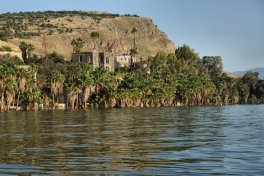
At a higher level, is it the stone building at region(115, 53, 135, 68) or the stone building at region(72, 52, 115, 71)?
the stone building at region(115, 53, 135, 68)

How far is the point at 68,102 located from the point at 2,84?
21186mm

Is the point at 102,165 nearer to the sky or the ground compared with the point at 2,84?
nearer to the ground

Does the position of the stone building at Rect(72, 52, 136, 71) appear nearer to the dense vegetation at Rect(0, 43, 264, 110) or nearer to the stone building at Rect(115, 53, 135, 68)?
the stone building at Rect(115, 53, 135, 68)

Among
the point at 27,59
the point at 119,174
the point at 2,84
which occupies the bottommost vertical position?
the point at 119,174

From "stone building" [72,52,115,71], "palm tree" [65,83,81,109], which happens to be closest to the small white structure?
"stone building" [72,52,115,71]

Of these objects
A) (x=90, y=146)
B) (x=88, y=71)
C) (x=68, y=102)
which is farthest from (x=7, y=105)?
(x=90, y=146)

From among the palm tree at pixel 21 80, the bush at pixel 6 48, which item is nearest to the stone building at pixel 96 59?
the bush at pixel 6 48

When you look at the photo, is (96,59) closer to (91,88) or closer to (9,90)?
(91,88)

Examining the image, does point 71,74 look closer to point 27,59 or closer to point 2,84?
point 2,84

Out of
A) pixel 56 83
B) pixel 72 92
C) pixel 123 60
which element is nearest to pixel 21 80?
pixel 56 83

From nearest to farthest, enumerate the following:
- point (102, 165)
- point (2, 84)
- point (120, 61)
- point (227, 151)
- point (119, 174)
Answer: point (119, 174), point (102, 165), point (227, 151), point (2, 84), point (120, 61)

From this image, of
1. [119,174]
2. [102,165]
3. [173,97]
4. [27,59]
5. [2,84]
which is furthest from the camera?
[27,59]

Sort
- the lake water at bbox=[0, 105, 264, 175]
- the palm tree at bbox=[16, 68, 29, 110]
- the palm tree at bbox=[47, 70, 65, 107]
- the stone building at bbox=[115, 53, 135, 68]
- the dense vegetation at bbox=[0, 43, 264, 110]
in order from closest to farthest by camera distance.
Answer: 1. the lake water at bbox=[0, 105, 264, 175]
2. the dense vegetation at bbox=[0, 43, 264, 110]
3. the palm tree at bbox=[16, 68, 29, 110]
4. the palm tree at bbox=[47, 70, 65, 107]
5. the stone building at bbox=[115, 53, 135, 68]

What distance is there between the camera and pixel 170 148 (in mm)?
23938
